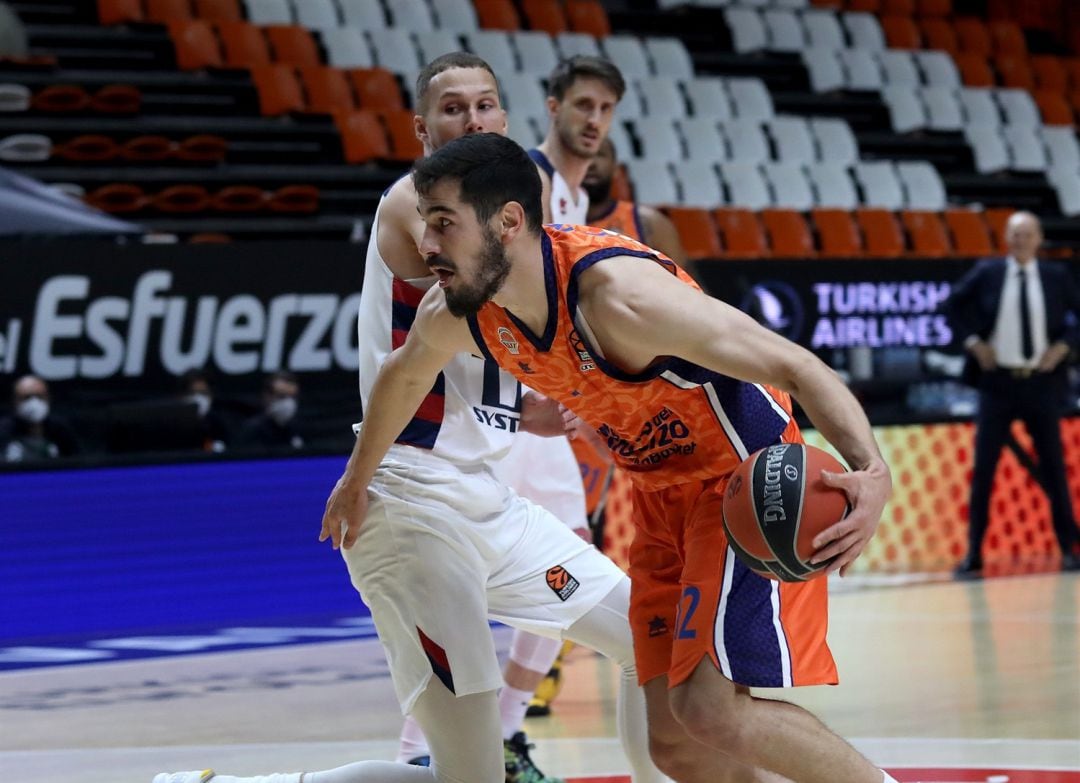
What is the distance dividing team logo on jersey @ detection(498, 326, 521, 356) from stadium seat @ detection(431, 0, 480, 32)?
13.4 metres

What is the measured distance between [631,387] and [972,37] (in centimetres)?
1910

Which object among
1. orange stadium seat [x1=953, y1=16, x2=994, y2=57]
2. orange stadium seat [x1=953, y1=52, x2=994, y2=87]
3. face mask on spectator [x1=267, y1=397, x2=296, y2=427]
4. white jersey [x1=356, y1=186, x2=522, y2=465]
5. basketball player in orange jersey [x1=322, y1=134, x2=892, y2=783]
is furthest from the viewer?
orange stadium seat [x1=953, y1=16, x2=994, y2=57]

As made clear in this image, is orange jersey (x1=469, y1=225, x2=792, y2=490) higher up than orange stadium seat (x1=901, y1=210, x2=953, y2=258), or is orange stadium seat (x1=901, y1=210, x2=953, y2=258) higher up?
orange stadium seat (x1=901, y1=210, x2=953, y2=258)

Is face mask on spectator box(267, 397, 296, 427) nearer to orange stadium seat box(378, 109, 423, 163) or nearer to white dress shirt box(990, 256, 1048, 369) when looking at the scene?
white dress shirt box(990, 256, 1048, 369)

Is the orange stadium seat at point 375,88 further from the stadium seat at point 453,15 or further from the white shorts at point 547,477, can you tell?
the white shorts at point 547,477

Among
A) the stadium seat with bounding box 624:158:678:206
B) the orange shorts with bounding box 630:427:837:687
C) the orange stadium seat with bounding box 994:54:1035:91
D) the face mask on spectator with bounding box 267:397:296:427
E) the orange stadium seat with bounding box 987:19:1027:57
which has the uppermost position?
the orange stadium seat with bounding box 987:19:1027:57

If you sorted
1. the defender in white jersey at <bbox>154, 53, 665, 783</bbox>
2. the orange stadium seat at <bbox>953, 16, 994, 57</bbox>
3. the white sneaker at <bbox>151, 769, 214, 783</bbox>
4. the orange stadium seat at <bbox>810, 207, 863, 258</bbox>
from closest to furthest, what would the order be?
1. the defender in white jersey at <bbox>154, 53, 665, 783</bbox>
2. the white sneaker at <bbox>151, 769, 214, 783</bbox>
3. the orange stadium seat at <bbox>810, 207, 863, 258</bbox>
4. the orange stadium seat at <bbox>953, 16, 994, 57</bbox>

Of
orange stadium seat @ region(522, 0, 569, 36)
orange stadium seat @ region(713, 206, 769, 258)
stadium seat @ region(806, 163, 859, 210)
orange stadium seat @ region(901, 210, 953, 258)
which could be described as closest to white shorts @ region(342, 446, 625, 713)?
orange stadium seat @ region(713, 206, 769, 258)

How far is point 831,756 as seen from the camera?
3148 mm

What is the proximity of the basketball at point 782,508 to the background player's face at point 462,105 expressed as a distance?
117 cm

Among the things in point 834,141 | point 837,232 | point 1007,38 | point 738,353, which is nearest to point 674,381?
point 738,353

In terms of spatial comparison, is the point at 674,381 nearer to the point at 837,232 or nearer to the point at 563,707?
the point at 563,707

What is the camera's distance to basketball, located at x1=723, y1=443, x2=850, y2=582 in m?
2.86

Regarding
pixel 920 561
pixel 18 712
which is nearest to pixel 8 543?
pixel 18 712
